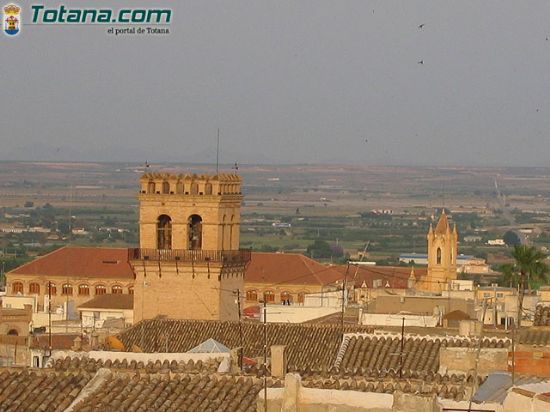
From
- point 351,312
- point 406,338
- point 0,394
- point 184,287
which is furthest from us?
point 184,287

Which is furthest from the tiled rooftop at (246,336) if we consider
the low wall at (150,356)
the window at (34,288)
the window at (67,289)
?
the window at (34,288)

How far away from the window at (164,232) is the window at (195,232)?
0.62 metres

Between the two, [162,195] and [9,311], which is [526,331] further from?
[9,311]

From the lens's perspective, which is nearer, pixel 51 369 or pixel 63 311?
pixel 51 369

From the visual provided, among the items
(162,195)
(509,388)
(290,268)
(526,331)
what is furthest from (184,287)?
(290,268)

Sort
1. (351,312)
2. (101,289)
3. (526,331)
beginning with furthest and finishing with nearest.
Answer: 1. (101,289)
2. (351,312)
3. (526,331)

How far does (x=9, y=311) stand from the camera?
2771 inches

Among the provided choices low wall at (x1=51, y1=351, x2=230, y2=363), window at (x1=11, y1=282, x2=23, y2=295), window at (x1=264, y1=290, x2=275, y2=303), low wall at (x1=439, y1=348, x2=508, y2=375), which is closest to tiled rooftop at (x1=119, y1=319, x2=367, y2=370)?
low wall at (x1=439, y1=348, x2=508, y2=375)

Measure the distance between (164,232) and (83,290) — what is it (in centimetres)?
4515

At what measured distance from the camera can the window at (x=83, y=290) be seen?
106669mm

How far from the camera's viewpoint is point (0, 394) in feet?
59.9

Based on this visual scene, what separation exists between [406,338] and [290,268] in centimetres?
8425

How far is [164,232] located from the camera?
63.0 meters

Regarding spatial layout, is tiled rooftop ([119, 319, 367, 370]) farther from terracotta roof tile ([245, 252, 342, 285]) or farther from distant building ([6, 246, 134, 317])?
terracotta roof tile ([245, 252, 342, 285])
